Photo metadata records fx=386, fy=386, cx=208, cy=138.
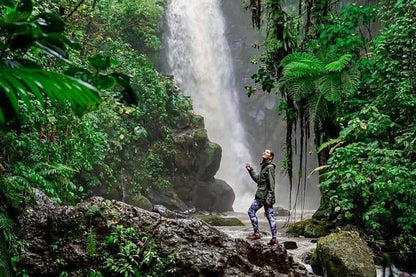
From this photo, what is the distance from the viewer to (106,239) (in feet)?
14.6

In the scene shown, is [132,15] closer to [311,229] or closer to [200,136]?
[200,136]

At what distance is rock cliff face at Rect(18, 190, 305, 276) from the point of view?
4191 millimetres

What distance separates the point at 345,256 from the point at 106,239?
11.0 feet

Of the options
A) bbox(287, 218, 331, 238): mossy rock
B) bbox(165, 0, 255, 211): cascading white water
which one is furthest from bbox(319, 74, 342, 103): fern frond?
bbox(165, 0, 255, 211): cascading white water

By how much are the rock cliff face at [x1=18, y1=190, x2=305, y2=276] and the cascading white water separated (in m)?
21.0

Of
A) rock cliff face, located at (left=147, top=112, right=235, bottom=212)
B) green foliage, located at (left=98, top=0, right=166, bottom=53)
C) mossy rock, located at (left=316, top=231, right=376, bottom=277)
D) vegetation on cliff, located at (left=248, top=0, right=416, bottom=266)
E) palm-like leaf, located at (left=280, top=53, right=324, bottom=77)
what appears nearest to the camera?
mossy rock, located at (left=316, top=231, right=376, bottom=277)

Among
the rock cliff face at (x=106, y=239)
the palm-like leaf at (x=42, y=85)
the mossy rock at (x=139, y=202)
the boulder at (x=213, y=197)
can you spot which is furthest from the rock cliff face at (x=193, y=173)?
the palm-like leaf at (x=42, y=85)

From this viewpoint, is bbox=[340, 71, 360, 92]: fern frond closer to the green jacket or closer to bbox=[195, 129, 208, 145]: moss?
the green jacket

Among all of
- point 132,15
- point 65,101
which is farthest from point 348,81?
point 132,15

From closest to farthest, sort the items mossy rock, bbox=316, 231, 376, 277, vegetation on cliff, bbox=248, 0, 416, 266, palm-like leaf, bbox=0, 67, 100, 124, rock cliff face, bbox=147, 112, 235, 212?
palm-like leaf, bbox=0, 67, 100, 124
mossy rock, bbox=316, 231, 376, 277
vegetation on cliff, bbox=248, 0, 416, 266
rock cliff face, bbox=147, 112, 235, 212

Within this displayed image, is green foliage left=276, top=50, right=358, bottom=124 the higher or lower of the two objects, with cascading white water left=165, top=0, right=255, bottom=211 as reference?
lower

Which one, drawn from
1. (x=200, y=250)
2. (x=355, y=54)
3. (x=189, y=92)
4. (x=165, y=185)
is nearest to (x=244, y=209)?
(x=189, y=92)

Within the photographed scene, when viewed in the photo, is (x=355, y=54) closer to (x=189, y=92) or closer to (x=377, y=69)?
(x=377, y=69)

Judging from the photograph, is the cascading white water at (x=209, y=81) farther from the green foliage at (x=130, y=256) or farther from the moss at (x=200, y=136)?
the green foliage at (x=130, y=256)
